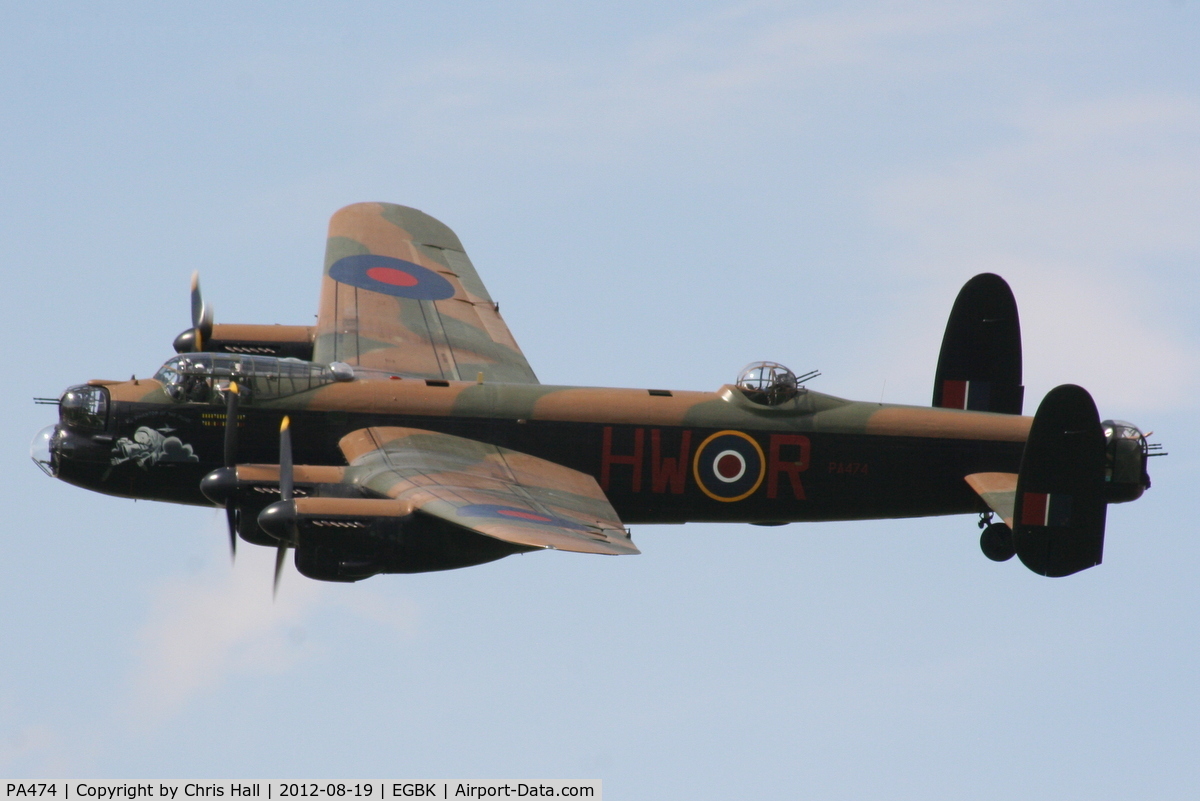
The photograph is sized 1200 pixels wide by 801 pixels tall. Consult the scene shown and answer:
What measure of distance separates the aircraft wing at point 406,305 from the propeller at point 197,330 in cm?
205

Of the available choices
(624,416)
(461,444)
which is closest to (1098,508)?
(624,416)

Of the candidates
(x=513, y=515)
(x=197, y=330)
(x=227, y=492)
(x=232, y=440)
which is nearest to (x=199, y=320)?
(x=197, y=330)

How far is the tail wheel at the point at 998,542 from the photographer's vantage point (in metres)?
34.5

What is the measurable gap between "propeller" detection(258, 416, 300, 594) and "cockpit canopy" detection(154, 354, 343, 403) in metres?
2.63

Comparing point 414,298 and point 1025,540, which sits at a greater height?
point 414,298

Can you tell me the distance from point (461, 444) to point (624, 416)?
9.29 feet

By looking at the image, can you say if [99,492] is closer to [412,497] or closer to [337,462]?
[337,462]

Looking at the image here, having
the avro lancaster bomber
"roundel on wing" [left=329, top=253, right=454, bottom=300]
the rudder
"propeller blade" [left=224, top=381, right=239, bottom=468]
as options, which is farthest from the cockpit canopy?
the rudder

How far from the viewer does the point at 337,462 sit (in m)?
32.9

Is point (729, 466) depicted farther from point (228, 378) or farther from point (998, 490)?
Answer: point (228, 378)

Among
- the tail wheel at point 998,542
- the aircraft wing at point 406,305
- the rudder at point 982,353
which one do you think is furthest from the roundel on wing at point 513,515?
the rudder at point 982,353

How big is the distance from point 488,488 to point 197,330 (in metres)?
7.97

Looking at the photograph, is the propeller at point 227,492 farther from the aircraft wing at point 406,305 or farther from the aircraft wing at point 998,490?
the aircraft wing at point 998,490

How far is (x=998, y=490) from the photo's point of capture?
3378 centimetres
